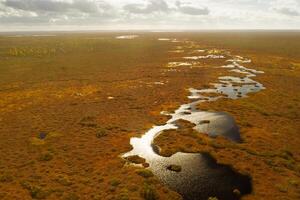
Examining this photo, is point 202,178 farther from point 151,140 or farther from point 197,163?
point 151,140

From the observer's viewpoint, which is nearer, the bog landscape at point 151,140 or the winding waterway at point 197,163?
the winding waterway at point 197,163

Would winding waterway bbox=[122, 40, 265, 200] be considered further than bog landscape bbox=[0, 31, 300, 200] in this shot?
No

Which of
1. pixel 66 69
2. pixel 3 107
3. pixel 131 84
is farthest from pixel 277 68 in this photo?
pixel 3 107

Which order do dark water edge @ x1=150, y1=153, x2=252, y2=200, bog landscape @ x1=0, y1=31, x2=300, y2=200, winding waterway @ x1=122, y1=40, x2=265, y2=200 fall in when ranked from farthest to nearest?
bog landscape @ x1=0, y1=31, x2=300, y2=200 < winding waterway @ x1=122, y1=40, x2=265, y2=200 < dark water edge @ x1=150, y1=153, x2=252, y2=200

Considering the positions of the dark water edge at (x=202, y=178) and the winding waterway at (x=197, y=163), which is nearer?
the dark water edge at (x=202, y=178)

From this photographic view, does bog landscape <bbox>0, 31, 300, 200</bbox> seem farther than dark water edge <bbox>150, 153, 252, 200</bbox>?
Yes

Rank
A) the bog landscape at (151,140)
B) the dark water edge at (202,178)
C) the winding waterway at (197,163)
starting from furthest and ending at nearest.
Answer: the bog landscape at (151,140) → the winding waterway at (197,163) → the dark water edge at (202,178)

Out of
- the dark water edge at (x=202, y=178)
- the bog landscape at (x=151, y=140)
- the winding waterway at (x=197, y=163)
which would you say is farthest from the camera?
the bog landscape at (x=151, y=140)

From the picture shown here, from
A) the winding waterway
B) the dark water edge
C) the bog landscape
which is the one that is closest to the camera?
the dark water edge

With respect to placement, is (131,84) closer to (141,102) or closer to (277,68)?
(141,102)

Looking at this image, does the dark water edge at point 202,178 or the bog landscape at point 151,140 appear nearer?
the dark water edge at point 202,178

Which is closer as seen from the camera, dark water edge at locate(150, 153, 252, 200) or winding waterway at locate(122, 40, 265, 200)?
dark water edge at locate(150, 153, 252, 200)

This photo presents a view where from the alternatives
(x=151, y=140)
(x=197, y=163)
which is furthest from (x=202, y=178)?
(x=151, y=140)
